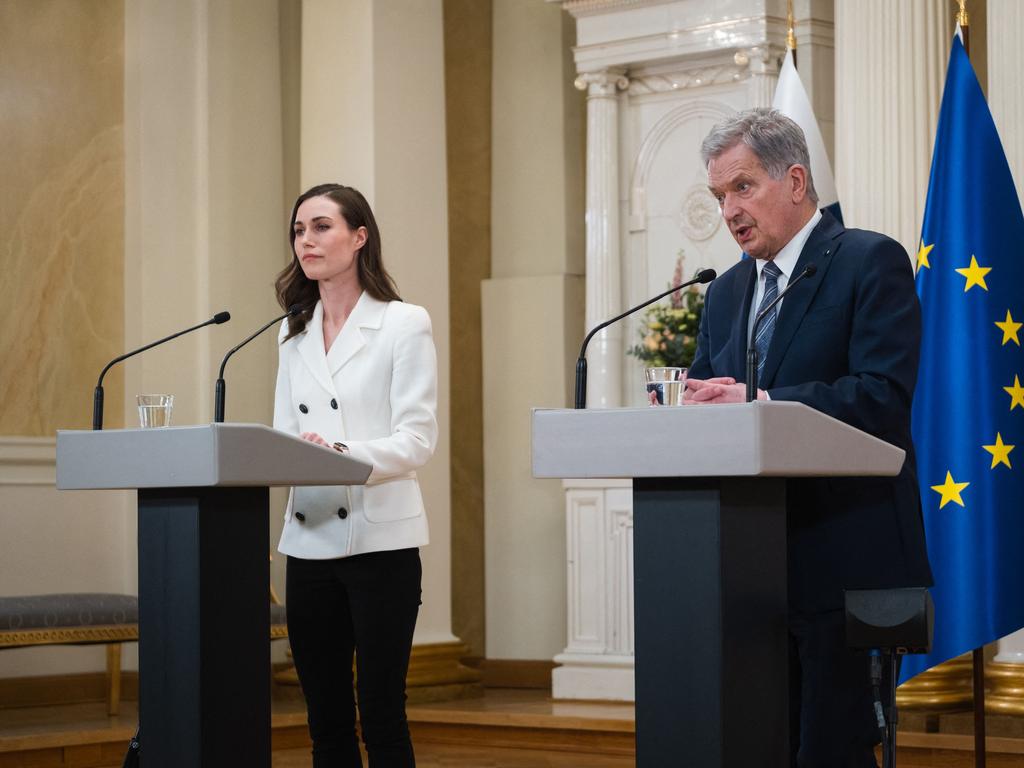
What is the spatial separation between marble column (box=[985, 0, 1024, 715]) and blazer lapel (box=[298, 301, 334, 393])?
269cm

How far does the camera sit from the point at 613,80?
22.8ft

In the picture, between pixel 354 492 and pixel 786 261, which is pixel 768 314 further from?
pixel 354 492

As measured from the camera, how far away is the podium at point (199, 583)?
9.51 feet

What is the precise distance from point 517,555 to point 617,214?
1722mm

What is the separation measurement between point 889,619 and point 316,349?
1496 millimetres

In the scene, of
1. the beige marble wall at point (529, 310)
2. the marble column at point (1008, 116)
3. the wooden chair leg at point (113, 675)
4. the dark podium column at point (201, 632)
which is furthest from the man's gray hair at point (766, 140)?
the beige marble wall at point (529, 310)

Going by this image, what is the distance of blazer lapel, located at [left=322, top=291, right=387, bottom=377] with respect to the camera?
3.48 m

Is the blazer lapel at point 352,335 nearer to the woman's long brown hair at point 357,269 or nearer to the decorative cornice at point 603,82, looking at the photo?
the woman's long brown hair at point 357,269

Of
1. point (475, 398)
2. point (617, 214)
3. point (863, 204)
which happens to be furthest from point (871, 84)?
point (475, 398)

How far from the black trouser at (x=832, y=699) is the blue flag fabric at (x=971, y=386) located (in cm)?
179

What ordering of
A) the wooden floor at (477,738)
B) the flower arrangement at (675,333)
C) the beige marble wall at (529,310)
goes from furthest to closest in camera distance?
the beige marble wall at (529,310) < the flower arrangement at (675,333) < the wooden floor at (477,738)

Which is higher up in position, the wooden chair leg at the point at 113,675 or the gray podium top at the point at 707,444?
the gray podium top at the point at 707,444

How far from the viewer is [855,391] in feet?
8.79

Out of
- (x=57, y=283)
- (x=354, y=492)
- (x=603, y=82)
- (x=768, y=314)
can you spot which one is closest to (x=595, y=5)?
(x=603, y=82)
